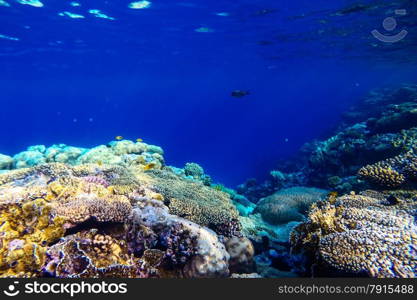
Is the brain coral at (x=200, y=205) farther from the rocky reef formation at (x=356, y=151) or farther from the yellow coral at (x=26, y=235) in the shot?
the rocky reef formation at (x=356, y=151)

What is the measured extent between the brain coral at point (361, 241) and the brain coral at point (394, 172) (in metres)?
1.48

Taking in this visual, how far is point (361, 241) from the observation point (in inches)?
156

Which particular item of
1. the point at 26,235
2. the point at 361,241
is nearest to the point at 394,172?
the point at 361,241

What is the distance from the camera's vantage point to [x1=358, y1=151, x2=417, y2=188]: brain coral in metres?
6.91

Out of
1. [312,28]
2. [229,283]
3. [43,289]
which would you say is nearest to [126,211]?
[43,289]

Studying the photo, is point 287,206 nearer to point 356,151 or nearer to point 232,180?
point 356,151

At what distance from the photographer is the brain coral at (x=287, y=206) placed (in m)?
9.40

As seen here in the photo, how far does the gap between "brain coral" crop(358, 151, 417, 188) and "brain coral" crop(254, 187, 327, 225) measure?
2.86m

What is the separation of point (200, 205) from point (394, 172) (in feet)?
16.7

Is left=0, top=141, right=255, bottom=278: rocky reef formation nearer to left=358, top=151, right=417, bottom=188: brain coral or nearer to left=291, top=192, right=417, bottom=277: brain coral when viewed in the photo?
left=291, top=192, right=417, bottom=277: brain coral

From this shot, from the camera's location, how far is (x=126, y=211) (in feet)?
14.8

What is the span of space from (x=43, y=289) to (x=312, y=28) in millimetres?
26804

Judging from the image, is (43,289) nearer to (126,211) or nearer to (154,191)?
(126,211)

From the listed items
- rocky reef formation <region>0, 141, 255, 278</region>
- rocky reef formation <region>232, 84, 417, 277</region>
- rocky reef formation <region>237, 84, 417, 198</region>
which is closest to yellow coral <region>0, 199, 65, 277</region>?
rocky reef formation <region>0, 141, 255, 278</region>
